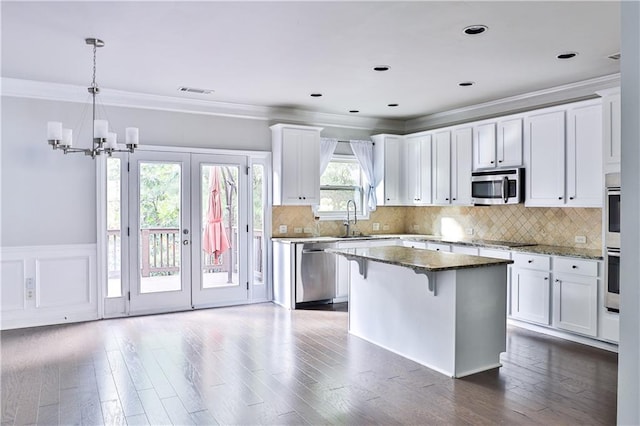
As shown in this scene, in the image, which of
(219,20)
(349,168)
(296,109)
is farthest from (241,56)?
(349,168)

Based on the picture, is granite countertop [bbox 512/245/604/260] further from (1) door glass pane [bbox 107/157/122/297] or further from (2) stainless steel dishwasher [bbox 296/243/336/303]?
A: (1) door glass pane [bbox 107/157/122/297]

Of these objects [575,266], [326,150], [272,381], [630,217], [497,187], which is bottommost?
[272,381]

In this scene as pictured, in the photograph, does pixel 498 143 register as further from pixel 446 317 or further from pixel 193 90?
pixel 193 90

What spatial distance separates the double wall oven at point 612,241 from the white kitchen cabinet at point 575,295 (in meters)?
0.16

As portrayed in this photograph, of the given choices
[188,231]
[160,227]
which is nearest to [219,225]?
[188,231]

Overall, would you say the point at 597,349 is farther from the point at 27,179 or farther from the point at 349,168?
the point at 27,179

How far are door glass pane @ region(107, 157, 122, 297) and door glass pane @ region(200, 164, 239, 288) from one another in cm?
101

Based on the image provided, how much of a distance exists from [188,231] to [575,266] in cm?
446

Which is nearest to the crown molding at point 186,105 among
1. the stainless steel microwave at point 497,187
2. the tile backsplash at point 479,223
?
the tile backsplash at point 479,223

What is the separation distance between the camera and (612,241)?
4.34m

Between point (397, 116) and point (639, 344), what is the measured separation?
5.83 meters

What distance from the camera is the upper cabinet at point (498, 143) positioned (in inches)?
219

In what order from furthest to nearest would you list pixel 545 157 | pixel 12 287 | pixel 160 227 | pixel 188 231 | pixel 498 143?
pixel 188 231 → pixel 160 227 → pixel 498 143 → pixel 545 157 → pixel 12 287

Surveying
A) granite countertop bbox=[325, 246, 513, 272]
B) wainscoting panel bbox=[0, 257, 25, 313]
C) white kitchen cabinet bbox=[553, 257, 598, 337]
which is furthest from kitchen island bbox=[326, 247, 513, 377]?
wainscoting panel bbox=[0, 257, 25, 313]
